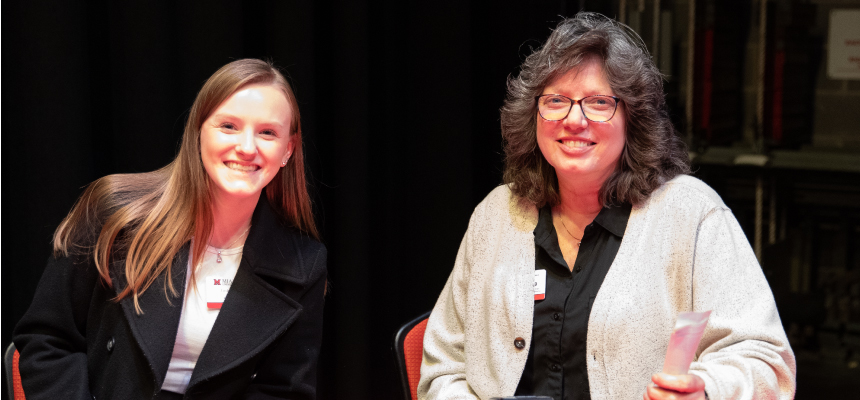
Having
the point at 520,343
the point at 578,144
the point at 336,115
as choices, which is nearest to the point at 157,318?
the point at 520,343

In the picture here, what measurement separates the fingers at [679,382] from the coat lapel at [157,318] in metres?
1.07

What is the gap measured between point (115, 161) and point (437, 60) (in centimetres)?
133

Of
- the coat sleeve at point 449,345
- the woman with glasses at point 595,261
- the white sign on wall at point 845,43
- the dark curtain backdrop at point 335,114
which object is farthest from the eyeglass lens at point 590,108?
the white sign on wall at point 845,43

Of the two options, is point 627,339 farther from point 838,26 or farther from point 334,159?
point 838,26

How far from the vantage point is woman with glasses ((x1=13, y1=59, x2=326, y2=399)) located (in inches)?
67.6

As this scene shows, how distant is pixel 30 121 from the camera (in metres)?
2.32

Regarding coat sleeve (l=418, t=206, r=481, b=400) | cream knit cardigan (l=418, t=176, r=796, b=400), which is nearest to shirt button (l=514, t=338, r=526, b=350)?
cream knit cardigan (l=418, t=176, r=796, b=400)

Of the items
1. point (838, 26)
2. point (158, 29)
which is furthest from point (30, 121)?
point (838, 26)

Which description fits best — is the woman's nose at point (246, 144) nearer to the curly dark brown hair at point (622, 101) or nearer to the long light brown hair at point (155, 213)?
the long light brown hair at point (155, 213)

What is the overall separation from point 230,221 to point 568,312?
2.80 ft

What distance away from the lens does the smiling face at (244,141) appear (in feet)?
5.64

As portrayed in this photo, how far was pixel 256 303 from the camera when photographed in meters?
1.83

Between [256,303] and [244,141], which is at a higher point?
[244,141]

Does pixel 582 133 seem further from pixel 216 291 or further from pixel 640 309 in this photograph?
pixel 216 291
